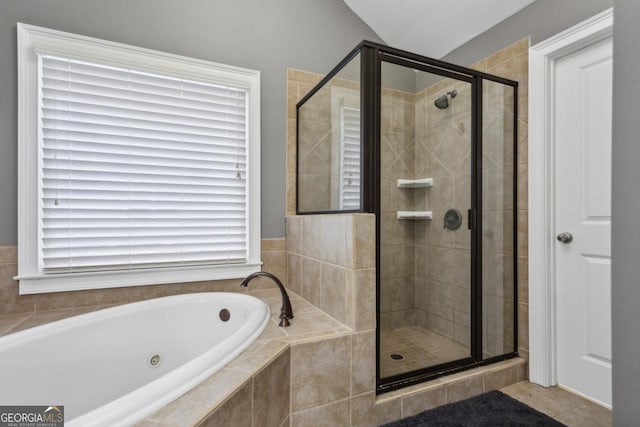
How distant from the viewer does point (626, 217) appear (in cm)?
62

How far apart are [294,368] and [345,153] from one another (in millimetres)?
1109

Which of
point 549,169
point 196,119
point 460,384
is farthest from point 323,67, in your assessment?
point 460,384

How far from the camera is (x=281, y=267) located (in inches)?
92.7

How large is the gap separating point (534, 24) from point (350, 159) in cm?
146

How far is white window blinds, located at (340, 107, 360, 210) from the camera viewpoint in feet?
5.41

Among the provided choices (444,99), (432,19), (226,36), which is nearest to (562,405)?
(444,99)

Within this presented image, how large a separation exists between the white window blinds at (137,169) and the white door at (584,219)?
1992 millimetres

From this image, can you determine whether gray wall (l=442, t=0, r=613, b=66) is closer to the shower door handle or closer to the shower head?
the shower head

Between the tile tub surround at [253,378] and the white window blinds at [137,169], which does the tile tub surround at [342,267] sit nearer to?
the tile tub surround at [253,378]

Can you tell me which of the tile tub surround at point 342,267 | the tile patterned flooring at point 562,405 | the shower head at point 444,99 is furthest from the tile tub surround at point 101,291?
the tile patterned flooring at point 562,405

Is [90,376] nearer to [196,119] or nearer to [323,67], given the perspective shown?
[196,119]

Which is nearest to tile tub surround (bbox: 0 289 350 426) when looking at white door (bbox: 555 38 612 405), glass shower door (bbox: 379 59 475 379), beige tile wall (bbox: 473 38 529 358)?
glass shower door (bbox: 379 59 475 379)

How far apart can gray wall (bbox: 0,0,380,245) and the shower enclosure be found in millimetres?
373

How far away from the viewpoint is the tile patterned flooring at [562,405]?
1.59 meters
